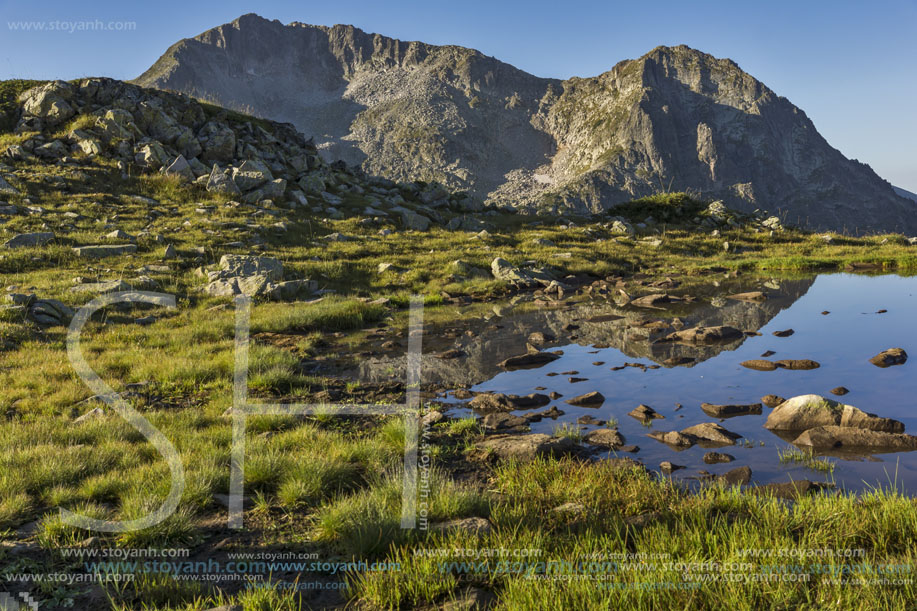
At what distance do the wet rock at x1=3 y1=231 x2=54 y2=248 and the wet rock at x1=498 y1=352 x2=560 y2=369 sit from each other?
18894mm

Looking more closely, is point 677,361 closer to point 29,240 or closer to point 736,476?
point 736,476

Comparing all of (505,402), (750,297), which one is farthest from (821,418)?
(750,297)

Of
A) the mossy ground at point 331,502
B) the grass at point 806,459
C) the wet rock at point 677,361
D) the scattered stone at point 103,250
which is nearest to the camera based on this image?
the mossy ground at point 331,502

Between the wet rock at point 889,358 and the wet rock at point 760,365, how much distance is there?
77.0 inches

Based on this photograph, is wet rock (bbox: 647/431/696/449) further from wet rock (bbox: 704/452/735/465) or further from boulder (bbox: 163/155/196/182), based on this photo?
boulder (bbox: 163/155/196/182)

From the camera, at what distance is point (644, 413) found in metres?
7.69

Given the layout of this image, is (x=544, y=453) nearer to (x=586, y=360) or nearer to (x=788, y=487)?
(x=788, y=487)

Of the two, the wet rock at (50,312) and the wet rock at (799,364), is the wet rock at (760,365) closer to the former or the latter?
the wet rock at (799,364)

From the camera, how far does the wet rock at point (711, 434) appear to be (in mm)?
6523

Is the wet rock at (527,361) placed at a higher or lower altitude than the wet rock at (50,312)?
lower

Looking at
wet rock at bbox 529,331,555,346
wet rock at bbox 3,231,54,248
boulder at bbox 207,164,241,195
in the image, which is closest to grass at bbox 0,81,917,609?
wet rock at bbox 529,331,555,346

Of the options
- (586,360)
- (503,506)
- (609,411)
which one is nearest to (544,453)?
(503,506)

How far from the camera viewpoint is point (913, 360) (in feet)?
32.6

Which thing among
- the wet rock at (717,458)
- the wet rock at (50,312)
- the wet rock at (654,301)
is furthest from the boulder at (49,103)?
the wet rock at (717,458)
